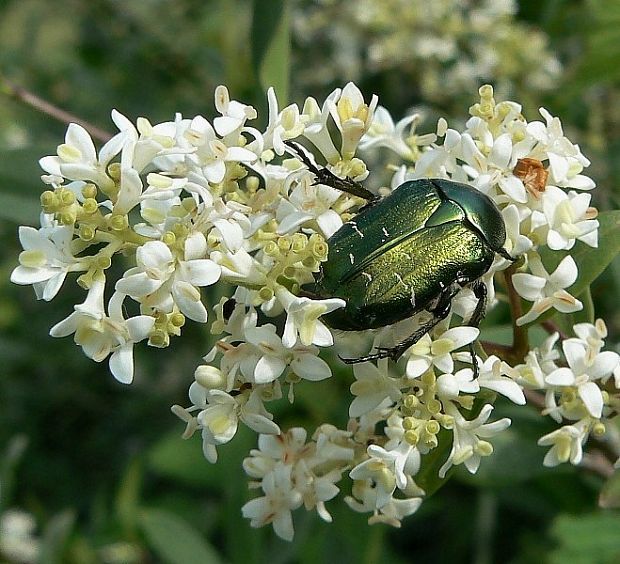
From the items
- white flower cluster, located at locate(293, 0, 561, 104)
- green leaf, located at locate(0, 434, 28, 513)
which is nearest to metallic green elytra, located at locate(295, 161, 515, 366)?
white flower cluster, located at locate(293, 0, 561, 104)

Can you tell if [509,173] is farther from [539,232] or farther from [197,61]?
[197,61]

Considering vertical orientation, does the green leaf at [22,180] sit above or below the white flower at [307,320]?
below

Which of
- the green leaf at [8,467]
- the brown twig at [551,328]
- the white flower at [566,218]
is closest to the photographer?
the white flower at [566,218]

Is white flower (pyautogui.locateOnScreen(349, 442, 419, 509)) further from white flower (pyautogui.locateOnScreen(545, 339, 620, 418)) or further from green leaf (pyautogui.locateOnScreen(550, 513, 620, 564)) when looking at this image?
green leaf (pyautogui.locateOnScreen(550, 513, 620, 564))

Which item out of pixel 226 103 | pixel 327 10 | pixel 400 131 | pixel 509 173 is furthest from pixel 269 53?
pixel 327 10

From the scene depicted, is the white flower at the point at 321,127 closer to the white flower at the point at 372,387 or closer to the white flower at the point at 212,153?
the white flower at the point at 212,153

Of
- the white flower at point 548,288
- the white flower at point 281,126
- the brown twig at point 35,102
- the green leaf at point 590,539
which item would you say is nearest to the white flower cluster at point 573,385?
the white flower at point 548,288

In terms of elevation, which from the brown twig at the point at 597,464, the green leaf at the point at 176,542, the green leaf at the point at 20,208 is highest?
the green leaf at the point at 20,208

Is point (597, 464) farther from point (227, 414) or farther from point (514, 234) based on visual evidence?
point (227, 414)

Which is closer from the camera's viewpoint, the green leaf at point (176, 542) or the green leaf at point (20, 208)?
the green leaf at point (20, 208)
